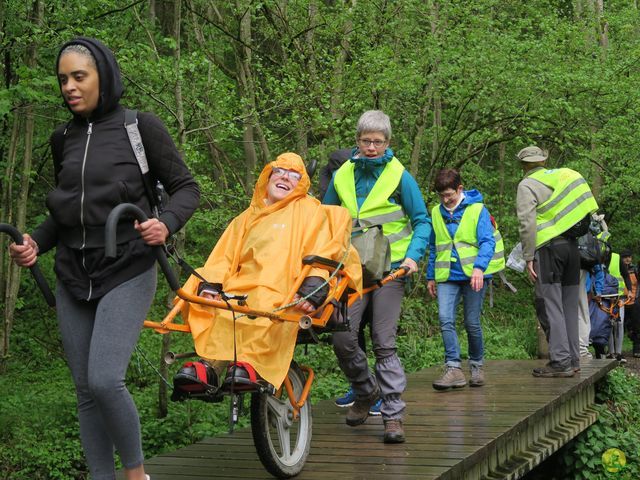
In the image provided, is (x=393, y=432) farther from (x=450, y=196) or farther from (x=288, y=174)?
(x=450, y=196)

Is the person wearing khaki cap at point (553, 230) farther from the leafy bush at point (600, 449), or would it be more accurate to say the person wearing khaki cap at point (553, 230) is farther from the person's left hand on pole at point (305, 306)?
the person's left hand on pole at point (305, 306)

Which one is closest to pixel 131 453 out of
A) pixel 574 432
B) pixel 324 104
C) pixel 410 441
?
pixel 410 441

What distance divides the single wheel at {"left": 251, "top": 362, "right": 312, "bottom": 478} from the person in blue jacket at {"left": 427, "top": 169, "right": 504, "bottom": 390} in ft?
10.4

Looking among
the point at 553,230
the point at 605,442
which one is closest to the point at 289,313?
the point at 553,230

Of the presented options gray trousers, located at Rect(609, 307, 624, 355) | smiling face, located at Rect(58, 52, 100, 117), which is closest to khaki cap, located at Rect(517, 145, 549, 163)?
smiling face, located at Rect(58, 52, 100, 117)

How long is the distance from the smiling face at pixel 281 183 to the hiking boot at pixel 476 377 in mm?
4292

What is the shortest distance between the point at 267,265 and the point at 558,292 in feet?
16.1

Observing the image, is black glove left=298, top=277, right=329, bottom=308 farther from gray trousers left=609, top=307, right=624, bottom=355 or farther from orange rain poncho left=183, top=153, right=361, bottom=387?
gray trousers left=609, top=307, right=624, bottom=355

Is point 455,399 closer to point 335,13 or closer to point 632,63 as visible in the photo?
point 335,13

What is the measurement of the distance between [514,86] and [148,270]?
12.0 m

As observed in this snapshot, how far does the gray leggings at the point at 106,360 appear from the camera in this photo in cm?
375

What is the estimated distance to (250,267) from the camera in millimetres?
5195

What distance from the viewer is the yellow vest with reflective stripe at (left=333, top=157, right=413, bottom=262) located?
634cm

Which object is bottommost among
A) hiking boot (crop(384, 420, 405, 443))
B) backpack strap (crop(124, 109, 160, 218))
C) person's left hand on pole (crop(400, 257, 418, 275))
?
hiking boot (crop(384, 420, 405, 443))
